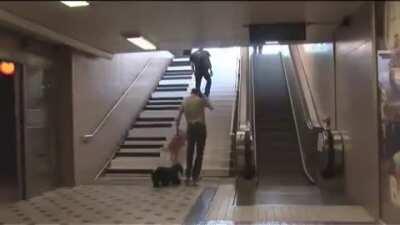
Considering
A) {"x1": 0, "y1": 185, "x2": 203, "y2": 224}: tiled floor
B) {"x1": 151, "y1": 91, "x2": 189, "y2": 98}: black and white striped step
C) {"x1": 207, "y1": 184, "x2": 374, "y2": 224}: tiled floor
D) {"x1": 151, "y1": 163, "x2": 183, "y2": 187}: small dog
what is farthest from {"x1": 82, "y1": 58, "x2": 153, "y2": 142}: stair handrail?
{"x1": 207, "y1": 184, "x2": 374, "y2": 224}: tiled floor

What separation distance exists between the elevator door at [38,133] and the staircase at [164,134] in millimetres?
1222

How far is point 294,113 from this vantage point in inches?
436

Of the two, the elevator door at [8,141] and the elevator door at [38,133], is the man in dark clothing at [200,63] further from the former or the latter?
the elevator door at [8,141]

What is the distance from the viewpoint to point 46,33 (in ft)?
23.8

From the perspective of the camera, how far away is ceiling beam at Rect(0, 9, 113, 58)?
614 centimetres

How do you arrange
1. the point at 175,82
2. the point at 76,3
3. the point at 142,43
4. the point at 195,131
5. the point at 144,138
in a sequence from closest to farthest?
1. the point at 76,3
2. the point at 142,43
3. the point at 195,131
4. the point at 144,138
5. the point at 175,82

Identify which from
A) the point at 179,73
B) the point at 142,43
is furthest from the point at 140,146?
the point at 179,73

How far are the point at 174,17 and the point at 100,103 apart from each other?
4299mm

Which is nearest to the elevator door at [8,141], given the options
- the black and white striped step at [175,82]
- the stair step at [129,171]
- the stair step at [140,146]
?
the stair step at [129,171]

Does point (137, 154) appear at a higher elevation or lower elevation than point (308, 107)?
lower

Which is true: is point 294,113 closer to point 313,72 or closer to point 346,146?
point 313,72

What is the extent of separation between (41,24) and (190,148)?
10.8 ft

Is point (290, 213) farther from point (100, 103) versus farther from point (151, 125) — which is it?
point (151, 125)

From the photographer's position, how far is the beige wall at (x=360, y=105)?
5461mm
